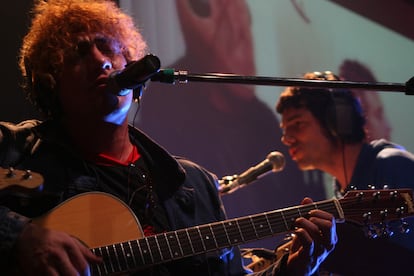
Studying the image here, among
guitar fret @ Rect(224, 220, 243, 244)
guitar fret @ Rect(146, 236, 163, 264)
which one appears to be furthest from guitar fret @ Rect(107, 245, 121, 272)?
guitar fret @ Rect(224, 220, 243, 244)

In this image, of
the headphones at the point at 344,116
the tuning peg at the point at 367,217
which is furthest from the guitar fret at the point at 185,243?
the headphones at the point at 344,116

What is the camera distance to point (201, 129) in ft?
10.1

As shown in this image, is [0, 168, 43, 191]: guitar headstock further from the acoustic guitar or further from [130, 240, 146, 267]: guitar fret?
[130, 240, 146, 267]: guitar fret

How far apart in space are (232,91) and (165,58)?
0.44 metres

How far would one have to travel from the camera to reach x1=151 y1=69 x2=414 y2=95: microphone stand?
5.26ft

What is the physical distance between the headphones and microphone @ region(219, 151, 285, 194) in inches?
23.3

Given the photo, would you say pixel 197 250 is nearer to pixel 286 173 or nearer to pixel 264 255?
pixel 264 255

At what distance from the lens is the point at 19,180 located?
1498 millimetres

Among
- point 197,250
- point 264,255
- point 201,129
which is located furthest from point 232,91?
point 197,250

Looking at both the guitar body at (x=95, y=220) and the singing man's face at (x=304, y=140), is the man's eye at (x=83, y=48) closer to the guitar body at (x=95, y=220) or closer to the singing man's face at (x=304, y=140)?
the guitar body at (x=95, y=220)

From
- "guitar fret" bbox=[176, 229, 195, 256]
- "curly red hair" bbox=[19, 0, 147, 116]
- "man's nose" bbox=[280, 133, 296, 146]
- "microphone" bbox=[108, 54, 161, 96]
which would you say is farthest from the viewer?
"man's nose" bbox=[280, 133, 296, 146]

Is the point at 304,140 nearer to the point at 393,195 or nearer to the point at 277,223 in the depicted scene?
the point at 393,195

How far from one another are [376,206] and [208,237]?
55 cm

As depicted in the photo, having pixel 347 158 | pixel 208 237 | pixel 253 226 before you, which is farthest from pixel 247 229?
pixel 347 158
